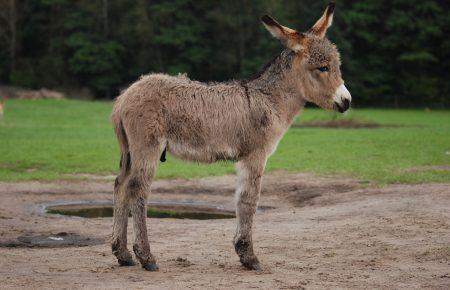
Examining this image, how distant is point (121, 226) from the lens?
27.7ft

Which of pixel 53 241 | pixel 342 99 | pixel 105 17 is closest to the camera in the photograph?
pixel 342 99

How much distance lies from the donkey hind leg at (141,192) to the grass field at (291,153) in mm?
7901

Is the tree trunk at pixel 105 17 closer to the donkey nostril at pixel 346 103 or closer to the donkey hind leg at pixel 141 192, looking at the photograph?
the donkey nostril at pixel 346 103

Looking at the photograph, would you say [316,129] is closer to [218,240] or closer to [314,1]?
[218,240]

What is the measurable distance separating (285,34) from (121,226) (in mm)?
2889

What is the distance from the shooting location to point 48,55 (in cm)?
6631

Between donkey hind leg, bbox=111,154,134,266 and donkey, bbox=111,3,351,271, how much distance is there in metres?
0.01

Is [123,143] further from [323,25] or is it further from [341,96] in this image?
[323,25]

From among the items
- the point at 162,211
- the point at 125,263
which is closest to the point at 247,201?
the point at 125,263

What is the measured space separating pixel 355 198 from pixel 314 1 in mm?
46560

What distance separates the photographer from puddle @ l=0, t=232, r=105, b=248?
10.0 metres

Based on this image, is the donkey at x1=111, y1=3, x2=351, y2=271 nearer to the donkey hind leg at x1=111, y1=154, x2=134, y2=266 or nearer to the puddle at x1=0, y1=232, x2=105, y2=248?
the donkey hind leg at x1=111, y1=154, x2=134, y2=266

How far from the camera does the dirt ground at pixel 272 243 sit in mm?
7703

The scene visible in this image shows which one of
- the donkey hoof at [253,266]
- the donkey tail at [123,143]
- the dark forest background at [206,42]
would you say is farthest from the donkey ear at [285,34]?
the dark forest background at [206,42]
